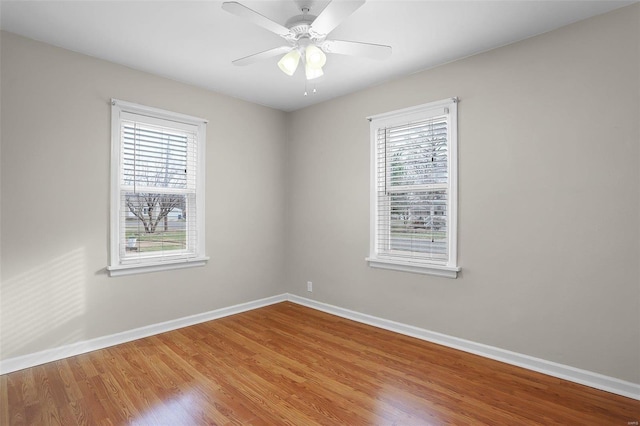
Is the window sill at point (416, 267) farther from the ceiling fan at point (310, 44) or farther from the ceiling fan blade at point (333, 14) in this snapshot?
the ceiling fan blade at point (333, 14)

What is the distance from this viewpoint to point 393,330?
3.46m

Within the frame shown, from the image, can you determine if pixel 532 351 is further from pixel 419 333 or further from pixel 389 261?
pixel 389 261

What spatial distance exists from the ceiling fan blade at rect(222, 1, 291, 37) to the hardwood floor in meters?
2.32

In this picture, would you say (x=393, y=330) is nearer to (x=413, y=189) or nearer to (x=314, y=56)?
(x=413, y=189)

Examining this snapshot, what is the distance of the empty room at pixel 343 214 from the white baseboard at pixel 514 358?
0.05 feet

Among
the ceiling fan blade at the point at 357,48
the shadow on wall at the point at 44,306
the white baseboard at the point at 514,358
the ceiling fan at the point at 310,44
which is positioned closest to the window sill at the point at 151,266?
the shadow on wall at the point at 44,306

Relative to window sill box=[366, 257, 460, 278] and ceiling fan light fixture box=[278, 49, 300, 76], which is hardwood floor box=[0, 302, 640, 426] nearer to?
window sill box=[366, 257, 460, 278]

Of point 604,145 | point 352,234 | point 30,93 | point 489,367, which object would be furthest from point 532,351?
point 30,93

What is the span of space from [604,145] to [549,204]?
51 centimetres

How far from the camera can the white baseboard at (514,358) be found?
2268 millimetres

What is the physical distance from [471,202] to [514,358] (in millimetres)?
1307

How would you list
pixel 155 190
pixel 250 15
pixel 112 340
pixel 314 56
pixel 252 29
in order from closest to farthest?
pixel 250 15 → pixel 314 56 → pixel 252 29 → pixel 112 340 → pixel 155 190

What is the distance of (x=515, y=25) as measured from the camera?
2.46m

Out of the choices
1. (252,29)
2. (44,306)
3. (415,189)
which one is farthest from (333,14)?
(44,306)
